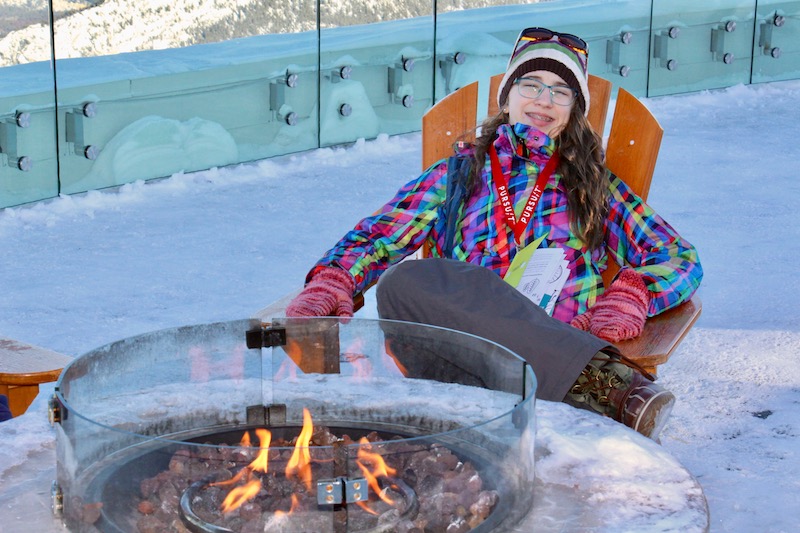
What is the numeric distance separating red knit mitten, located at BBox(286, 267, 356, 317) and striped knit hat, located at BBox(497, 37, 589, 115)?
75 cm

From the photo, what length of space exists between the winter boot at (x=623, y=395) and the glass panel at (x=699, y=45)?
5.96 m

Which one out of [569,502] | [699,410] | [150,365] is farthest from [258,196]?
[569,502]

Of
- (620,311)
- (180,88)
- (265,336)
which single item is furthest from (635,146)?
(180,88)

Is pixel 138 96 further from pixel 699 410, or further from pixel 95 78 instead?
pixel 699 410

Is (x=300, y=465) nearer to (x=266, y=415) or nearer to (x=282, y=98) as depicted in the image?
(x=266, y=415)

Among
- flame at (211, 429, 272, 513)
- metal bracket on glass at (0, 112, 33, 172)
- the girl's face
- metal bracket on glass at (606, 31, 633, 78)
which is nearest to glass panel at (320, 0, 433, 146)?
metal bracket on glass at (606, 31, 633, 78)

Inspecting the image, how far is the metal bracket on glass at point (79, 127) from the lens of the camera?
5.32 m

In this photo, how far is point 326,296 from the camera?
2559 millimetres

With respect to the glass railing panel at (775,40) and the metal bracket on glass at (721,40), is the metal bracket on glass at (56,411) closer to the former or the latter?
the metal bracket on glass at (721,40)

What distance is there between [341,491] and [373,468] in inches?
2.8

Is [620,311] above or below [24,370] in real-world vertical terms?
above

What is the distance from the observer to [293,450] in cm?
152

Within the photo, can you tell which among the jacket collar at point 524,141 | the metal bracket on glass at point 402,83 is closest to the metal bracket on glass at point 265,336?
the jacket collar at point 524,141

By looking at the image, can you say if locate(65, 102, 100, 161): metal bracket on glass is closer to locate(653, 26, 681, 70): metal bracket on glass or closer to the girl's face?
the girl's face
